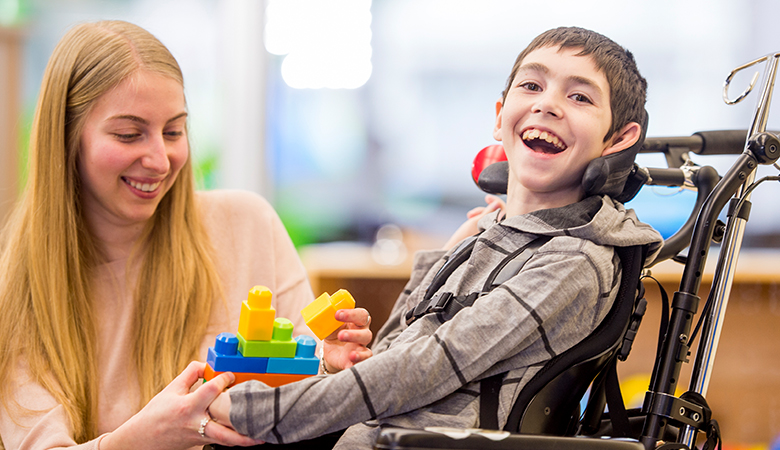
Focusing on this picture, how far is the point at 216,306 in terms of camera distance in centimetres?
131

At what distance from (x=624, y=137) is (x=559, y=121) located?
12 centimetres

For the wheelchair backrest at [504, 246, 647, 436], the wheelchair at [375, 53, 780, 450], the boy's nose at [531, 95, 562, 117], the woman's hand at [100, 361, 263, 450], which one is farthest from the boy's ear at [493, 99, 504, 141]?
the woman's hand at [100, 361, 263, 450]

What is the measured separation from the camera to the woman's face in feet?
3.77

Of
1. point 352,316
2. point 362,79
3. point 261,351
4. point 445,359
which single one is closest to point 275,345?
point 261,351

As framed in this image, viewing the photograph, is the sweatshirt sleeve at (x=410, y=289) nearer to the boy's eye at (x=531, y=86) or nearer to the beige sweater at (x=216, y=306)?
the beige sweater at (x=216, y=306)

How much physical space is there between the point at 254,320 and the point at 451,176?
1.96 m

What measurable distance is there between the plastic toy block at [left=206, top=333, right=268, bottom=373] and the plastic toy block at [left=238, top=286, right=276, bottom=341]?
0.03 meters

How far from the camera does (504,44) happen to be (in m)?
2.58

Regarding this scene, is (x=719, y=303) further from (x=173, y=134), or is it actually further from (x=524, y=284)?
(x=173, y=134)

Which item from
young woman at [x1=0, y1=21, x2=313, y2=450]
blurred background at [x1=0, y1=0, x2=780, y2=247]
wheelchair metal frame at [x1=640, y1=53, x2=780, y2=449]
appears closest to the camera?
wheelchair metal frame at [x1=640, y1=53, x2=780, y2=449]

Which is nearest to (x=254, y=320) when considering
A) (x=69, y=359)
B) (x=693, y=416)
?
(x=69, y=359)

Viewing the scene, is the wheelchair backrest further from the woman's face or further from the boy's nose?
the woman's face

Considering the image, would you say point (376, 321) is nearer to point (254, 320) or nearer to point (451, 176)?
point (451, 176)

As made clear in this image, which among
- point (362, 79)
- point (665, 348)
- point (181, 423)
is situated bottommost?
point (181, 423)
